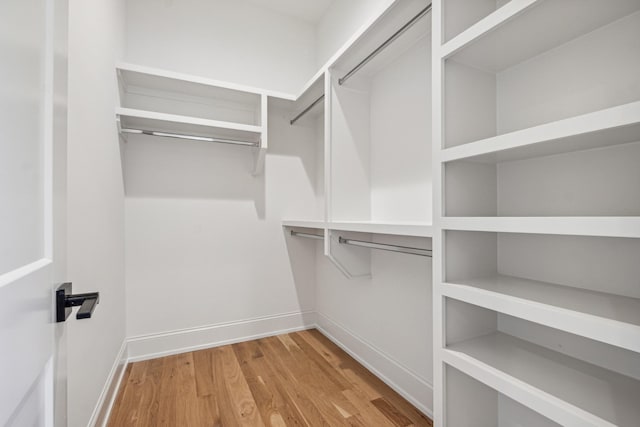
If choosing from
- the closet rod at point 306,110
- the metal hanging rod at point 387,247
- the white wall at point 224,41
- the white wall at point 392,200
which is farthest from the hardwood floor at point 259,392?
the white wall at point 224,41

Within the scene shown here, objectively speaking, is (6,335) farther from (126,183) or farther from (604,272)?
(126,183)

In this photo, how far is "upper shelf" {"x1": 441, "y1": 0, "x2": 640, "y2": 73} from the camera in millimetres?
789

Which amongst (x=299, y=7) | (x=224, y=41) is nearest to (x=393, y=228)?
(x=224, y=41)

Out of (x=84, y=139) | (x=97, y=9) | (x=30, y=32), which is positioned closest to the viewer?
(x=30, y=32)

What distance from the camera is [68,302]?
0.58 metres

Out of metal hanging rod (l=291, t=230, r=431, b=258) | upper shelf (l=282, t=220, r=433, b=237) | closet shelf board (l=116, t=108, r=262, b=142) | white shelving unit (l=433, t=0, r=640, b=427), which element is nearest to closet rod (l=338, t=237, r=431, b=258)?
metal hanging rod (l=291, t=230, r=431, b=258)

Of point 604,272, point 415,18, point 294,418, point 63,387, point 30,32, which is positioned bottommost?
point 294,418

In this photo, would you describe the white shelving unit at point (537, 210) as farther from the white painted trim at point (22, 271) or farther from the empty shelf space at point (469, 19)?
the white painted trim at point (22, 271)

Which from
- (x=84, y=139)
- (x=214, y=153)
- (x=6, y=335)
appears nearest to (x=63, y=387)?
(x=6, y=335)

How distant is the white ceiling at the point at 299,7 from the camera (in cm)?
238

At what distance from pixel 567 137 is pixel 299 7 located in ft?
8.00

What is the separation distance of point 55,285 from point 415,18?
61.3 inches

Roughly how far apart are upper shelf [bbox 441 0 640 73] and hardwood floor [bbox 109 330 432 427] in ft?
5.34

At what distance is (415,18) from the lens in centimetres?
129
